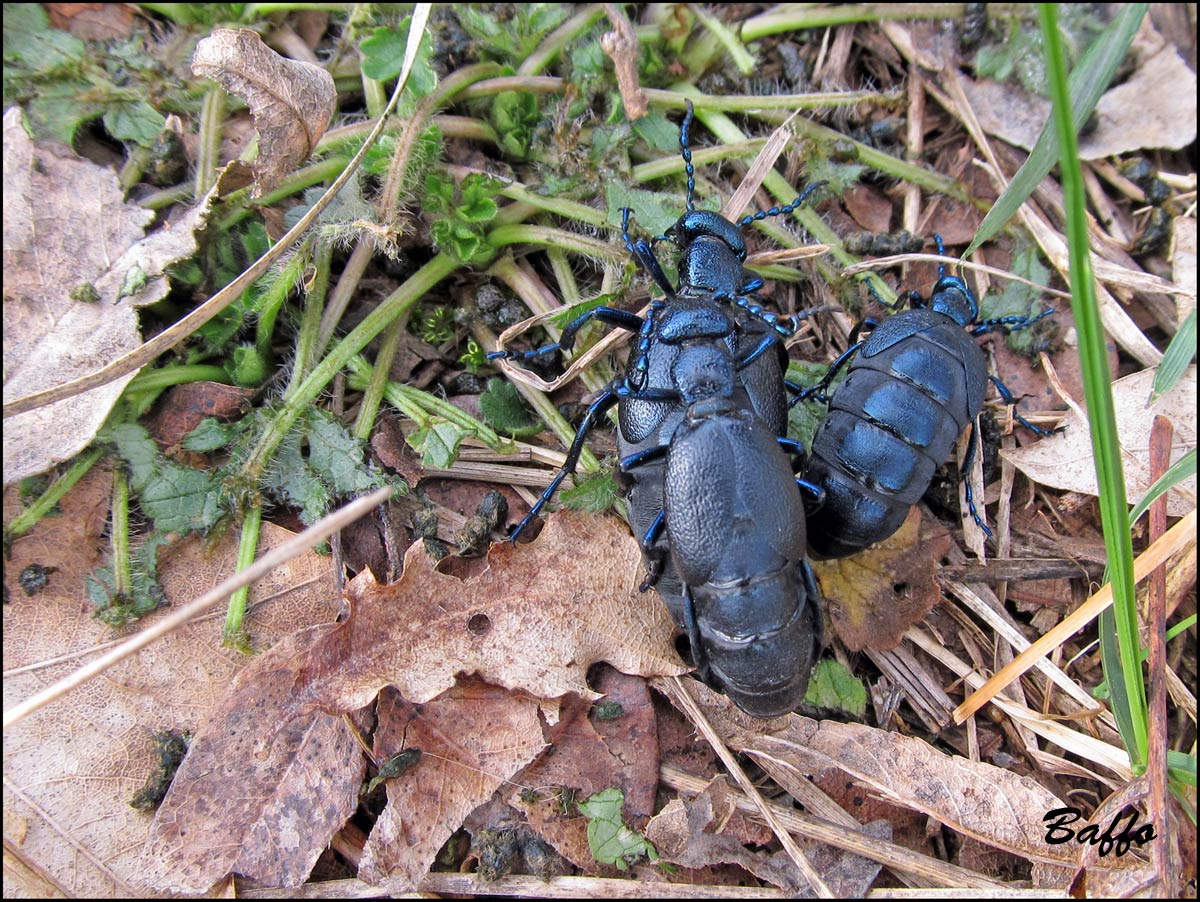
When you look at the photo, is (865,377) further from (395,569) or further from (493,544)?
(395,569)

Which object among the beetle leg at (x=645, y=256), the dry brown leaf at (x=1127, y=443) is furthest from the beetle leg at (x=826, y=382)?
the dry brown leaf at (x=1127, y=443)

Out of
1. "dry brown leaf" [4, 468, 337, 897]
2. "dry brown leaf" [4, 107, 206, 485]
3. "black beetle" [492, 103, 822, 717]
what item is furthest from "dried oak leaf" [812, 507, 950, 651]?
"dry brown leaf" [4, 107, 206, 485]

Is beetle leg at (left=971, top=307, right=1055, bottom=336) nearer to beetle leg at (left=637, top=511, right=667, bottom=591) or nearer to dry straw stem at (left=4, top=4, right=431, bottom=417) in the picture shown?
beetle leg at (left=637, top=511, right=667, bottom=591)

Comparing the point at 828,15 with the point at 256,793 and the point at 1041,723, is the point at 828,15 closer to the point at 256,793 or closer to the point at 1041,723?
the point at 1041,723

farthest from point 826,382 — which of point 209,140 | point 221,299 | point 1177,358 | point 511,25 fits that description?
point 209,140

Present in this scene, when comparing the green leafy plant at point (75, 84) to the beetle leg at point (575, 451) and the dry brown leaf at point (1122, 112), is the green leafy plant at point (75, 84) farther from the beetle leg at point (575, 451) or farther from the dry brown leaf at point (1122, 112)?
the dry brown leaf at point (1122, 112)

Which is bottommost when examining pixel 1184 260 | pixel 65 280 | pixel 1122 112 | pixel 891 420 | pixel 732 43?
pixel 65 280

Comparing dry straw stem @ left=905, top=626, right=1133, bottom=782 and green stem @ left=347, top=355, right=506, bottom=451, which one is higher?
green stem @ left=347, top=355, right=506, bottom=451
